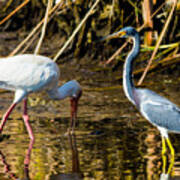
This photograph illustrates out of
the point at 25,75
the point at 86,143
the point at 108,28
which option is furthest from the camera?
the point at 108,28

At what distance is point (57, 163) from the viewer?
279 inches

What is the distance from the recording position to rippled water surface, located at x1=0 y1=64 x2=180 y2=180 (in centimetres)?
682

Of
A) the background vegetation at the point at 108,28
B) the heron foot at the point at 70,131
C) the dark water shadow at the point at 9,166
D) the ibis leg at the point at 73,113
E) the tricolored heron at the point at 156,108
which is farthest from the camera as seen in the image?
the background vegetation at the point at 108,28

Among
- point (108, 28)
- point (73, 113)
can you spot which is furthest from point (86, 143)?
point (108, 28)

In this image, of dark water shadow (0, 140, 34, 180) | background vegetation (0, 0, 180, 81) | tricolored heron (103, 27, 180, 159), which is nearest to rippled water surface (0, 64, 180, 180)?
dark water shadow (0, 140, 34, 180)

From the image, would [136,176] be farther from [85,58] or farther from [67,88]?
[85,58]

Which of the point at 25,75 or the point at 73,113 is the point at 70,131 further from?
the point at 25,75

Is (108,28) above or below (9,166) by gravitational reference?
above

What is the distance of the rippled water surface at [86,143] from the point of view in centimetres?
682

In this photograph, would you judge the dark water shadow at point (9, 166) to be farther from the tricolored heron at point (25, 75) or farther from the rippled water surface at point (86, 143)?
the tricolored heron at point (25, 75)

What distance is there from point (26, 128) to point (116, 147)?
4.97ft

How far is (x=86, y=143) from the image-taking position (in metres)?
7.87

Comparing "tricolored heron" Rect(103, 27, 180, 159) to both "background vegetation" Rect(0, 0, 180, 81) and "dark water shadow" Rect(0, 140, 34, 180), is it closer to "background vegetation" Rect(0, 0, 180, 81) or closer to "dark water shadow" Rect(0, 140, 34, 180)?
"dark water shadow" Rect(0, 140, 34, 180)

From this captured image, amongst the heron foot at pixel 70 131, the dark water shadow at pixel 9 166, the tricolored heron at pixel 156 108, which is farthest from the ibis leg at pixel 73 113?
the tricolored heron at pixel 156 108
